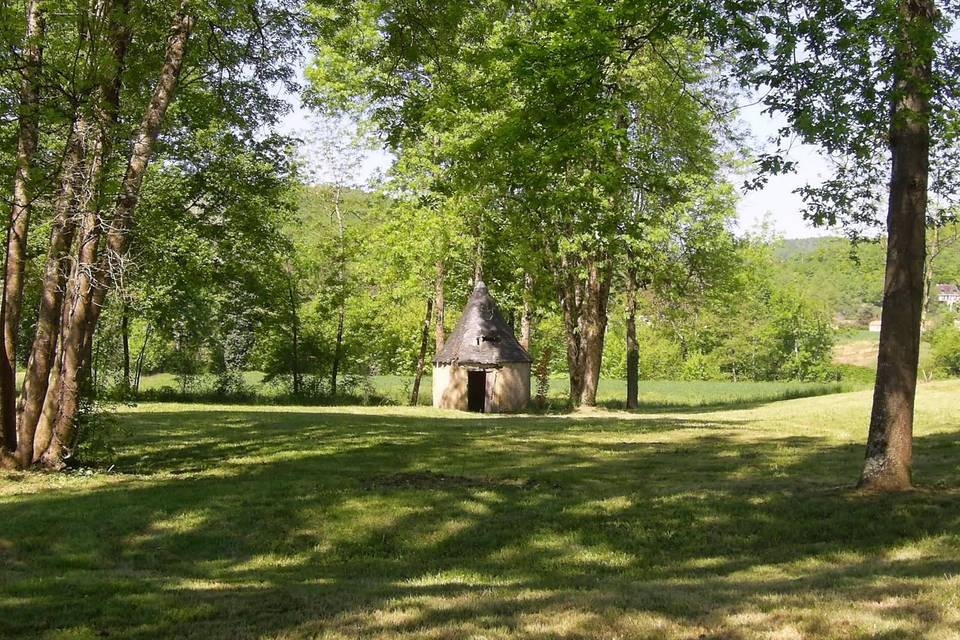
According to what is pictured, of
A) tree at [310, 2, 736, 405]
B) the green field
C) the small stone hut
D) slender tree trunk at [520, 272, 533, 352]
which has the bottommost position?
the green field

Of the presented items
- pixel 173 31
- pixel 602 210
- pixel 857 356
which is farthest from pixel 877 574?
pixel 857 356

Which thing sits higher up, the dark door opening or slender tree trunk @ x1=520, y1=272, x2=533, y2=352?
slender tree trunk @ x1=520, y1=272, x2=533, y2=352

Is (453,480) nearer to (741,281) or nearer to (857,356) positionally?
(741,281)

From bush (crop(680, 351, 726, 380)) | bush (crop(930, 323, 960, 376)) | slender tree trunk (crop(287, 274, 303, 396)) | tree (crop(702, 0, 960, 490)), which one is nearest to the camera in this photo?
tree (crop(702, 0, 960, 490))

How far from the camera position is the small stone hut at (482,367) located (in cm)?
3566

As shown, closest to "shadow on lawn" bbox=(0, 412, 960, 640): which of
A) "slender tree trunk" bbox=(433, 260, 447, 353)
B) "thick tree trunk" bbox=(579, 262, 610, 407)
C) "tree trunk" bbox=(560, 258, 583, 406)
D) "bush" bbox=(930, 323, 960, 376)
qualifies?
"thick tree trunk" bbox=(579, 262, 610, 407)

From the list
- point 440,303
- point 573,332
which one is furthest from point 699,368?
point 573,332

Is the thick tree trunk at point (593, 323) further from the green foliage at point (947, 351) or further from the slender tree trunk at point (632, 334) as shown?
the green foliage at point (947, 351)

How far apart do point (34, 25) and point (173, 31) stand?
2049 millimetres

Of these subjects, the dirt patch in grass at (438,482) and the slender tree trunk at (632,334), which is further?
the slender tree trunk at (632,334)

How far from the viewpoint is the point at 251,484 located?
537 inches

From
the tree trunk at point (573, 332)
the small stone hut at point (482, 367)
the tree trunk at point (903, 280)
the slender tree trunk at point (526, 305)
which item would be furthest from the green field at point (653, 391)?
the tree trunk at point (903, 280)

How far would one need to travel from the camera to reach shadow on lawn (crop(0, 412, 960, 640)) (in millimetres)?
6895

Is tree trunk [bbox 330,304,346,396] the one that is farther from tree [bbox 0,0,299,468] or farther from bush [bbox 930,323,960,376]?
bush [bbox 930,323,960,376]
